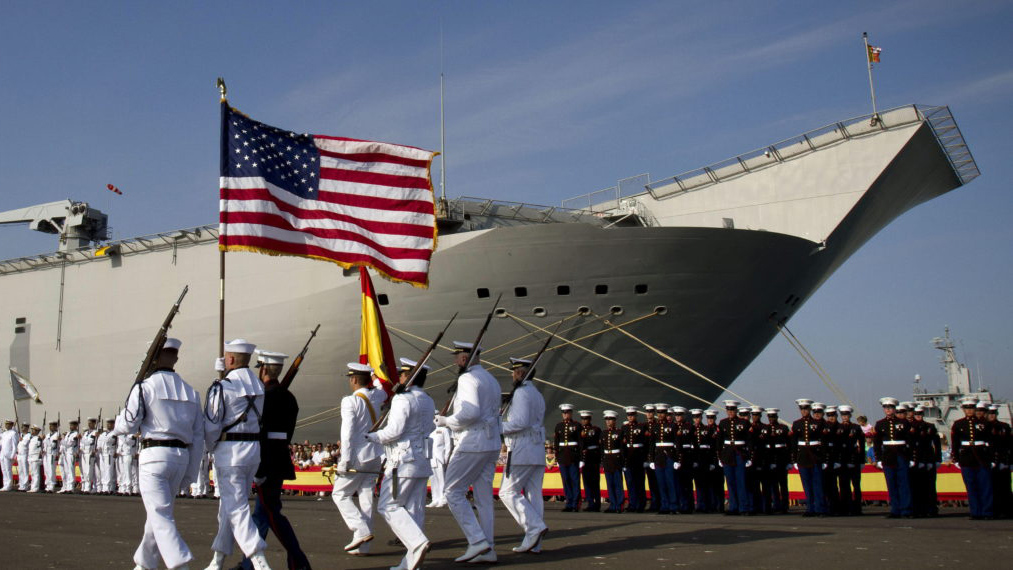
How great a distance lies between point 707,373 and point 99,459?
43.9ft

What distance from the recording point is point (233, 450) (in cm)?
560

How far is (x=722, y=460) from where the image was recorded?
1098cm

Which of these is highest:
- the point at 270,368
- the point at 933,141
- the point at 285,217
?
the point at 933,141

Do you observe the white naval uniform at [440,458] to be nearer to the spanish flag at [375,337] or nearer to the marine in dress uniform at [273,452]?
the spanish flag at [375,337]

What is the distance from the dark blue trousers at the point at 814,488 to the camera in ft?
33.6

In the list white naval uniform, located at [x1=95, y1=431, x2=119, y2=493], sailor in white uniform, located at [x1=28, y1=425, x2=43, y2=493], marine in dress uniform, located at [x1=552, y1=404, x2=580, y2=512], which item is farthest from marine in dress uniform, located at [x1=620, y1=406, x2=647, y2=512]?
sailor in white uniform, located at [x1=28, y1=425, x2=43, y2=493]

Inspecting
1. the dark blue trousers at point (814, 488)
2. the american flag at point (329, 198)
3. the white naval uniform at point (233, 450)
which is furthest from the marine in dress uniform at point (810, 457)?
the white naval uniform at point (233, 450)

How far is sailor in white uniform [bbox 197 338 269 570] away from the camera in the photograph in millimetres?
5500

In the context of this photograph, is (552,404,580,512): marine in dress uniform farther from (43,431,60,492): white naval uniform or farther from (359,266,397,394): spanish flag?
(43,431,60,492): white naval uniform

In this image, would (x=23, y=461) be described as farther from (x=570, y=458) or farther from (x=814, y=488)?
(x=814, y=488)

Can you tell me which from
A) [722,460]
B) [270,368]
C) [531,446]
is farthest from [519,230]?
[270,368]

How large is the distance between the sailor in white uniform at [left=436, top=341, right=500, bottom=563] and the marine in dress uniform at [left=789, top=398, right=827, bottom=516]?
5178 mm

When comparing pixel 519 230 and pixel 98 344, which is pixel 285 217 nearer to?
pixel 519 230

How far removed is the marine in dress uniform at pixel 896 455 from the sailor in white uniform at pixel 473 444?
5433 millimetres
